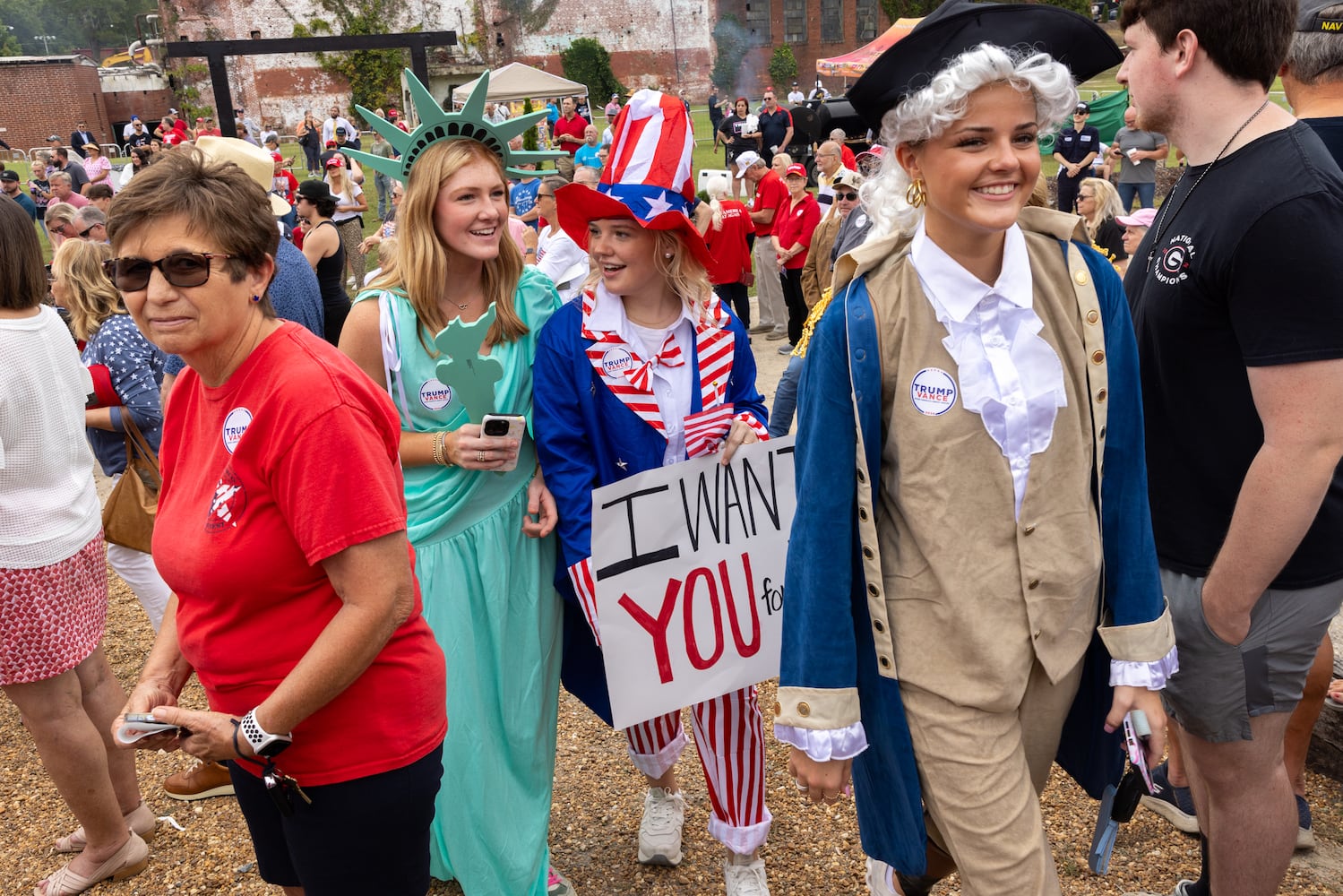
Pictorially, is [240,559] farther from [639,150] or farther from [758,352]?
[758,352]

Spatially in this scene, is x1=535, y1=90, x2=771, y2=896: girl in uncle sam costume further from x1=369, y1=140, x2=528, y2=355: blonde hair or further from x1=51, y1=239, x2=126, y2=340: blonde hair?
x1=51, y1=239, x2=126, y2=340: blonde hair

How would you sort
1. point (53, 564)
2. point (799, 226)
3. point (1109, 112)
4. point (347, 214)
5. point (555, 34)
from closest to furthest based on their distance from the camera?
point (53, 564), point (799, 226), point (347, 214), point (1109, 112), point (555, 34)

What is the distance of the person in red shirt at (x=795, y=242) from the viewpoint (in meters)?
10.3

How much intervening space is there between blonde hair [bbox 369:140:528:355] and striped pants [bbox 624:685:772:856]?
117cm

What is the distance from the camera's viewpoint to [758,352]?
10.9m

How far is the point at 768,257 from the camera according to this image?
460 inches

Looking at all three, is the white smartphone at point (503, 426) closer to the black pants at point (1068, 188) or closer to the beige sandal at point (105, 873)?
the beige sandal at point (105, 873)

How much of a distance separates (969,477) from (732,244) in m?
8.48

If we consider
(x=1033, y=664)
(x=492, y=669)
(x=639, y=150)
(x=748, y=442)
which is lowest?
(x=492, y=669)

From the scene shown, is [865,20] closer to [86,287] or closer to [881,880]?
[86,287]

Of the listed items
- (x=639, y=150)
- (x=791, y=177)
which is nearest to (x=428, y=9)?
(x=791, y=177)

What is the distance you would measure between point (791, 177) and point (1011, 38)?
360 inches

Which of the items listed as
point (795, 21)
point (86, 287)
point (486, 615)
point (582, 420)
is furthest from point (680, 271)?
point (795, 21)

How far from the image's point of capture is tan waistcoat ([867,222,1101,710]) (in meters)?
1.97
